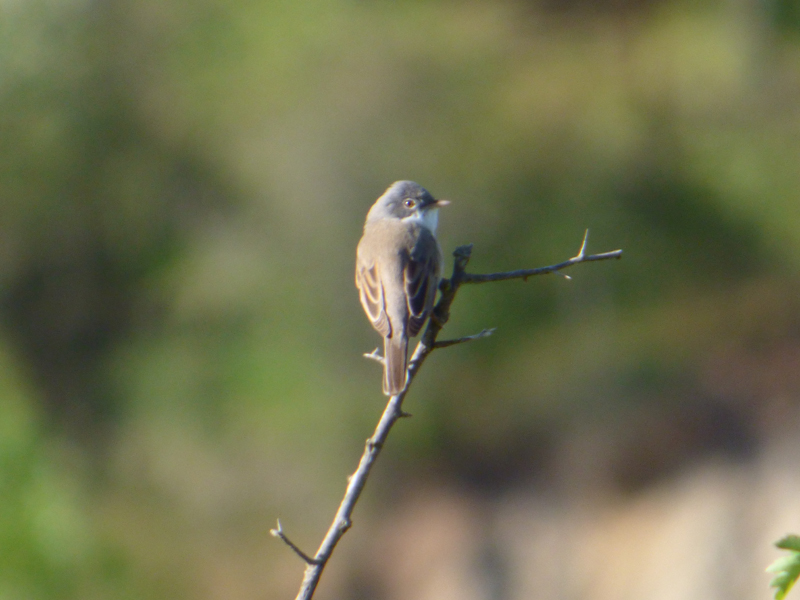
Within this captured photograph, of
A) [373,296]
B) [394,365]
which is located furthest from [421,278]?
[394,365]

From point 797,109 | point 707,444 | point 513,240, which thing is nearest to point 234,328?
point 513,240

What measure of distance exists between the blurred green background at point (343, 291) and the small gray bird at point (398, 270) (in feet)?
17.5

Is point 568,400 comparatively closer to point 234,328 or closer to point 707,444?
point 707,444

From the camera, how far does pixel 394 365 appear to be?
12.1 ft

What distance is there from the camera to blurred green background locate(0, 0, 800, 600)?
35.8 ft

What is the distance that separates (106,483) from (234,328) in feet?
9.55

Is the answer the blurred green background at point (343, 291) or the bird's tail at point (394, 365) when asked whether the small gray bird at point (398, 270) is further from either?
the blurred green background at point (343, 291)

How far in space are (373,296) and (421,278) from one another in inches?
12.6

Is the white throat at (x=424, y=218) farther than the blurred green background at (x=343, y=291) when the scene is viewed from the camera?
No

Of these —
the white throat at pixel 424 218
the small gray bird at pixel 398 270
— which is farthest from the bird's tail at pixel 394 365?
the white throat at pixel 424 218

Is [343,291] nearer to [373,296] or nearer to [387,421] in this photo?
[373,296]

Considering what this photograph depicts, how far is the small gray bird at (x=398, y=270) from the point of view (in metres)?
3.97

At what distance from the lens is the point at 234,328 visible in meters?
11.4

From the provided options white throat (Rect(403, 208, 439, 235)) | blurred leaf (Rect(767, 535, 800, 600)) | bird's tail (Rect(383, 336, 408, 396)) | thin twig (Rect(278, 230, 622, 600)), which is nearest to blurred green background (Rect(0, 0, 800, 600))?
white throat (Rect(403, 208, 439, 235))
